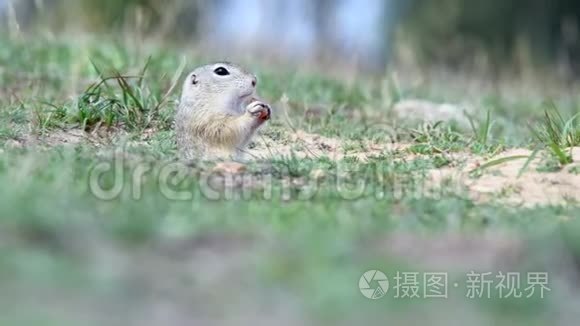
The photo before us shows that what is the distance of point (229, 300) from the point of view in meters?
2.78

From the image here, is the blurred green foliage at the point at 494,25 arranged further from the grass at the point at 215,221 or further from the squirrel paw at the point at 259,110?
the squirrel paw at the point at 259,110

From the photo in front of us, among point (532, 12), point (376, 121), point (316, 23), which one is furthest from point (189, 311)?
point (532, 12)

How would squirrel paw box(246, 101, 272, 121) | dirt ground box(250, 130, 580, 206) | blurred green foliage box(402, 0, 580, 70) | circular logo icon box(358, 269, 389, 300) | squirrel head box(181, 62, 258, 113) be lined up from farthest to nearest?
blurred green foliage box(402, 0, 580, 70) < squirrel head box(181, 62, 258, 113) < squirrel paw box(246, 101, 272, 121) < dirt ground box(250, 130, 580, 206) < circular logo icon box(358, 269, 389, 300)

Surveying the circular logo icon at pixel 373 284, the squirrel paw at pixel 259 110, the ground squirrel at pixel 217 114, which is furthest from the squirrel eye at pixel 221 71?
the circular logo icon at pixel 373 284

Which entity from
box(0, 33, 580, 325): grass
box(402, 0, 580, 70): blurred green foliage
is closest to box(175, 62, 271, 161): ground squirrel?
box(0, 33, 580, 325): grass

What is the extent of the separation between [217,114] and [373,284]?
6.84 feet

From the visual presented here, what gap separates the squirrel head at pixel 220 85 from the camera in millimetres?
4949

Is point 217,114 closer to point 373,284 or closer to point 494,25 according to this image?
point 373,284

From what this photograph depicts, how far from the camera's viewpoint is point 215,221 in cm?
336

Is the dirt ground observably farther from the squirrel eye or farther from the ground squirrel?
the squirrel eye

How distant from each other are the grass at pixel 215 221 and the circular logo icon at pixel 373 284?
0.09 ft

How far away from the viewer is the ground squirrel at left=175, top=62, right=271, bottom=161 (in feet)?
15.9

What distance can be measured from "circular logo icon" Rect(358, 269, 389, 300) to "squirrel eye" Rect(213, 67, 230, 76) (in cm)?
218

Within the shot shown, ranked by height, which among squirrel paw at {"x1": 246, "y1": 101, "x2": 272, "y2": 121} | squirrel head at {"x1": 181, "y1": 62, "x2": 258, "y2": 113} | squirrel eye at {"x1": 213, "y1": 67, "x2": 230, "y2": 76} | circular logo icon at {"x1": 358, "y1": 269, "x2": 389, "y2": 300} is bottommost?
circular logo icon at {"x1": 358, "y1": 269, "x2": 389, "y2": 300}
